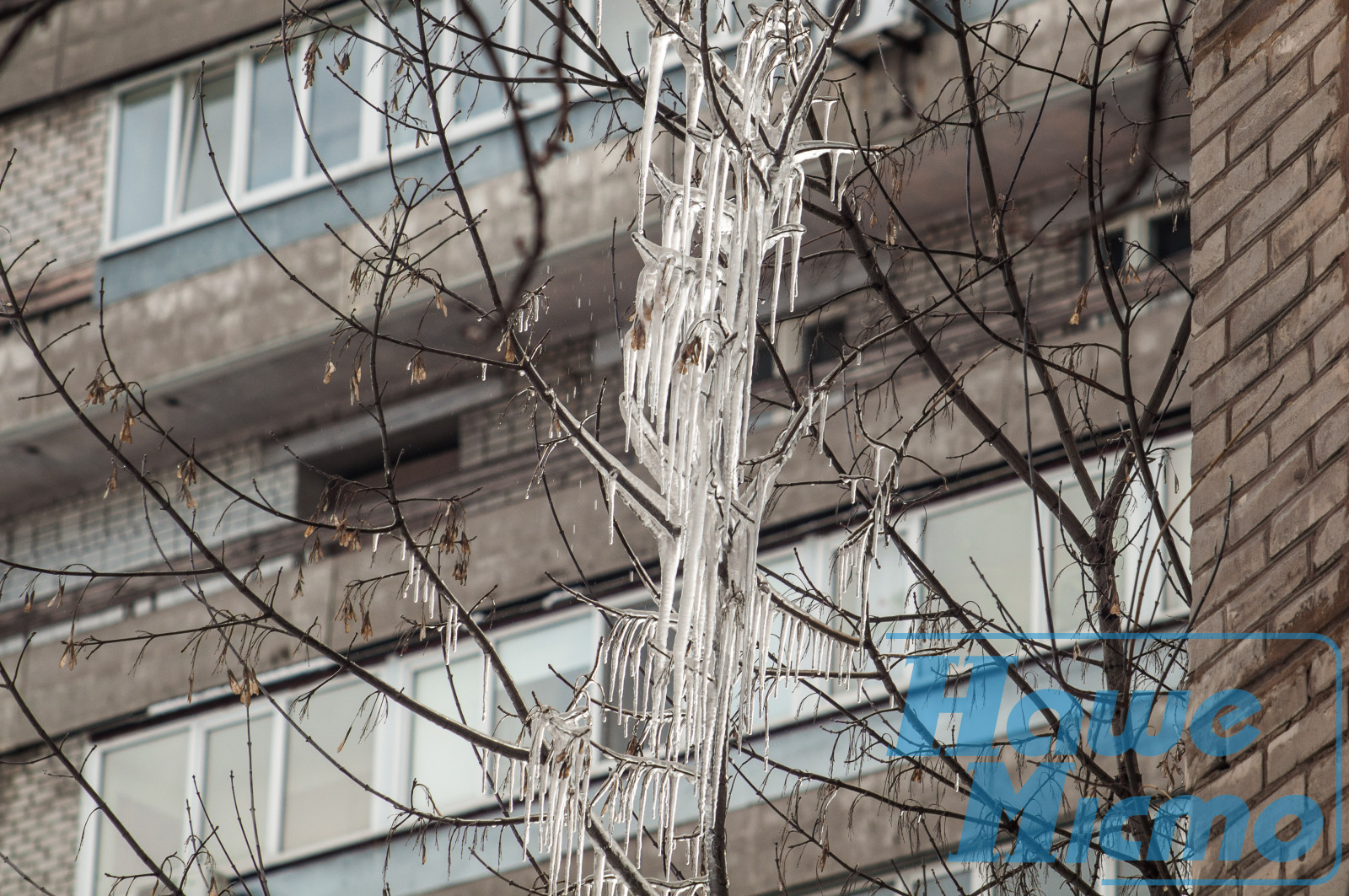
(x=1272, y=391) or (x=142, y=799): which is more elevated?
A: (x=142, y=799)

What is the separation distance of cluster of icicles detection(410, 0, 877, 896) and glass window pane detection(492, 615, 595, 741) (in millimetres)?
7183

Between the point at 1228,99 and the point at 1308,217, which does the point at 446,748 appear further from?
the point at 1308,217

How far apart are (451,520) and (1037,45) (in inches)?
275

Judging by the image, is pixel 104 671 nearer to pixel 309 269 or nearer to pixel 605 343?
pixel 309 269

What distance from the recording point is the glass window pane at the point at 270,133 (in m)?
14.4

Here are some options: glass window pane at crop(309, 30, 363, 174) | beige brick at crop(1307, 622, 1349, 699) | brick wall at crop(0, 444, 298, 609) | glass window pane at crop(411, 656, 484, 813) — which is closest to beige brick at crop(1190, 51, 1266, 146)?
beige brick at crop(1307, 622, 1349, 699)

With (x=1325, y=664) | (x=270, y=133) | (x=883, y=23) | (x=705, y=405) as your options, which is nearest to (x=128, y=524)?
(x=270, y=133)

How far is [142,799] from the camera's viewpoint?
1380 centimetres

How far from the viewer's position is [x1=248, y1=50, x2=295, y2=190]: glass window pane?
1442 cm

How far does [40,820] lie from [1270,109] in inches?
511

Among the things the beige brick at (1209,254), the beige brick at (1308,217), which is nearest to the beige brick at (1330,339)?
the beige brick at (1308,217)

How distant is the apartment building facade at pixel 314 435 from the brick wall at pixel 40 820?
2 cm

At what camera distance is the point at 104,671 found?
1421 cm

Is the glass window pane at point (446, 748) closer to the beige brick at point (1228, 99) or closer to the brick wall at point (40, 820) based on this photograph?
the brick wall at point (40, 820)
